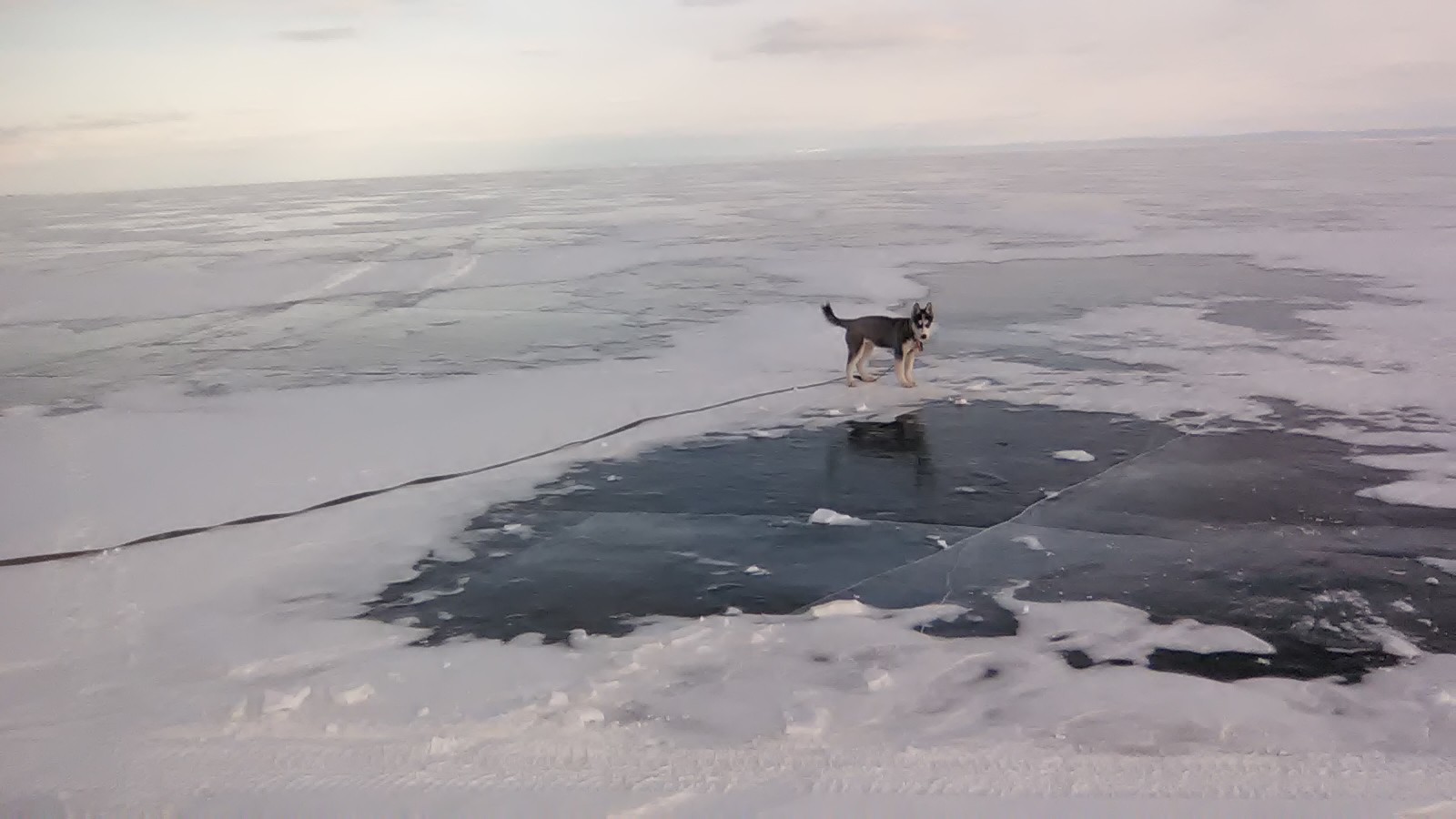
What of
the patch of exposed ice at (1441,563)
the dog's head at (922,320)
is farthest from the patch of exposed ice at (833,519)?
the patch of exposed ice at (1441,563)

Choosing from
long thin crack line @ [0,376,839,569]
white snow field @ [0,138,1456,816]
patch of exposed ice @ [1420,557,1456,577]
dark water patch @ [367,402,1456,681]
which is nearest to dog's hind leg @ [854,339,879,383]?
white snow field @ [0,138,1456,816]

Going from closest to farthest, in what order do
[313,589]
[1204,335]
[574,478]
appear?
[313,589] < [574,478] < [1204,335]

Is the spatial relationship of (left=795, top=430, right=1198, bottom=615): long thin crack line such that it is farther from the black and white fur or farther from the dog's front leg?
the dog's front leg

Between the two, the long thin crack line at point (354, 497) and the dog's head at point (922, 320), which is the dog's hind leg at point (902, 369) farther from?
the long thin crack line at point (354, 497)

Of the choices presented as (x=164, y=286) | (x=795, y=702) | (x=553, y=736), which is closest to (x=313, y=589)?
(x=553, y=736)

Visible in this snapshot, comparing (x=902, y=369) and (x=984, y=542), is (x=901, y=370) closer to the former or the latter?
(x=902, y=369)

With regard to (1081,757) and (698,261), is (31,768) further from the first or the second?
(698,261)
